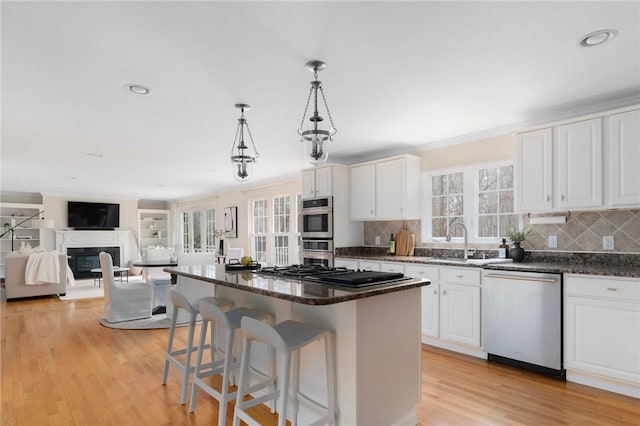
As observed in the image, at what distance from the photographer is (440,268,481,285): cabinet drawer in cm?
349

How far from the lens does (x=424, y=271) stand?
387 centimetres

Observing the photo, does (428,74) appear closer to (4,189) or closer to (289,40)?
(289,40)

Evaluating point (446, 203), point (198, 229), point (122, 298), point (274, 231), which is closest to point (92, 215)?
point (198, 229)

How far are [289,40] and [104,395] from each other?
285cm

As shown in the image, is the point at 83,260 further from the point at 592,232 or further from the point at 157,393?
the point at 592,232

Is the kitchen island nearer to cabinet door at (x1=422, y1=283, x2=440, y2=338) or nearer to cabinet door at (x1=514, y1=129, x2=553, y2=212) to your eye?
cabinet door at (x1=422, y1=283, x2=440, y2=338)

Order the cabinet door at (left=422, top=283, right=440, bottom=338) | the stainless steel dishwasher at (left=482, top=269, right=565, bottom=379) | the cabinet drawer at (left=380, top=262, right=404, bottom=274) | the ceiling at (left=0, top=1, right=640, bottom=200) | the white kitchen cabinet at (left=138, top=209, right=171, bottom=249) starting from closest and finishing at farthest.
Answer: the ceiling at (left=0, top=1, right=640, bottom=200) → the stainless steel dishwasher at (left=482, top=269, right=565, bottom=379) → the cabinet door at (left=422, top=283, right=440, bottom=338) → the cabinet drawer at (left=380, top=262, right=404, bottom=274) → the white kitchen cabinet at (left=138, top=209, right=171, bottom=249)

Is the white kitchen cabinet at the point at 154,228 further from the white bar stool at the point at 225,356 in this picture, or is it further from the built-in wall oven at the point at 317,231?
the white bar stool at the point at 225,356

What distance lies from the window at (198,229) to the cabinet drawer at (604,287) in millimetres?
8119

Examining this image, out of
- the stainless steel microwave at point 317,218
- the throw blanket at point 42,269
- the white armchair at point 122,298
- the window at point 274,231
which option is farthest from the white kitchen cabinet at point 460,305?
the throw blanket at point 42,269

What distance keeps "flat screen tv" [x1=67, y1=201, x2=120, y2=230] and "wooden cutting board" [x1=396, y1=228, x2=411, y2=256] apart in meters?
8.83

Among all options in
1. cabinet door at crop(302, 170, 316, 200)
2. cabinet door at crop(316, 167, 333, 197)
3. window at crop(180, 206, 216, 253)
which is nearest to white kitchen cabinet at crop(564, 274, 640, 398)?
cabinet door at crop(316, 167, 333, 197)

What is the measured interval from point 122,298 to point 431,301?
4.02 metres

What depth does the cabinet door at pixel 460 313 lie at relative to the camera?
348cm
